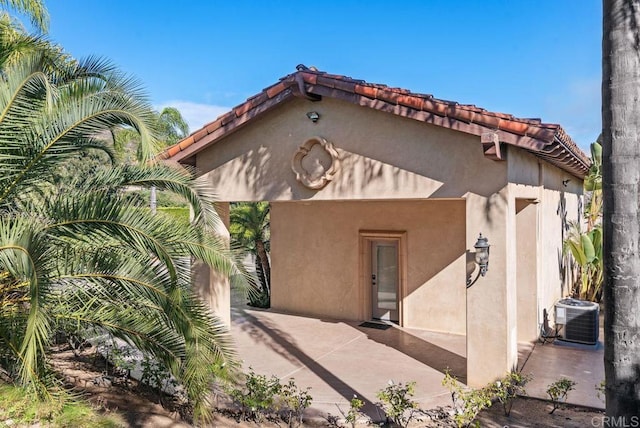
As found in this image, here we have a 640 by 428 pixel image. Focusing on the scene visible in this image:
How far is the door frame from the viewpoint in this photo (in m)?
12.7

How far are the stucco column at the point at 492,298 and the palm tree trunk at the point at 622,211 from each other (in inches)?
153

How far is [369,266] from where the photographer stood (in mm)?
13422

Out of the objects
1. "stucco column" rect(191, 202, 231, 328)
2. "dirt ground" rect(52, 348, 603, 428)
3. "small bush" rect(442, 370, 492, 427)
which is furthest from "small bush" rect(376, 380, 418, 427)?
"stucco column" rect(191, 202, 231, 328)

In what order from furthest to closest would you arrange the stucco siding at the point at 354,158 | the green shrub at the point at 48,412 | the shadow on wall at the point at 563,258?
1. the shadow on wall at the point at 563,258
2. the stucco siding at the point at 354,158
3. the green shrub at the point at 48,412

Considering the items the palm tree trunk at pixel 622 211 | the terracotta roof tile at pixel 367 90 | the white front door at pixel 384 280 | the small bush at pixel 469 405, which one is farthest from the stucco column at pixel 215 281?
the palm tree trunk at pixel 622 211

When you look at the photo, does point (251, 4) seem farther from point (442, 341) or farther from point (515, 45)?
point (442, 341)

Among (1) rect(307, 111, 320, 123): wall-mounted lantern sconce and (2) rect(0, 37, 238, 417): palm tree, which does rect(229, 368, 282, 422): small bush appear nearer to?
(2) rect(0, 37, 238, 417): palm tree

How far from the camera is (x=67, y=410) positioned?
625cm

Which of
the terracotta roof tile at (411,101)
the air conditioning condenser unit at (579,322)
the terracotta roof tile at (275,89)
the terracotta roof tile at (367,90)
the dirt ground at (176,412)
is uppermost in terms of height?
the terracotta roof tile at (275,89)

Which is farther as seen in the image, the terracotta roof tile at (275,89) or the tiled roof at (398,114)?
the terracotta roof tile at (275,89)

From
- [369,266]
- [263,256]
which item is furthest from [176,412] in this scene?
[263,256]

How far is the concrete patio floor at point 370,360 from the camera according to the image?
8.01m

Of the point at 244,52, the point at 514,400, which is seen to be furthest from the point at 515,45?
the point at 514,400

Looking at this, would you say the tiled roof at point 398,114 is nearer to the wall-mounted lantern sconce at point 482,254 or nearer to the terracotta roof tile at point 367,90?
the terracotta roof tile at point 367,90
